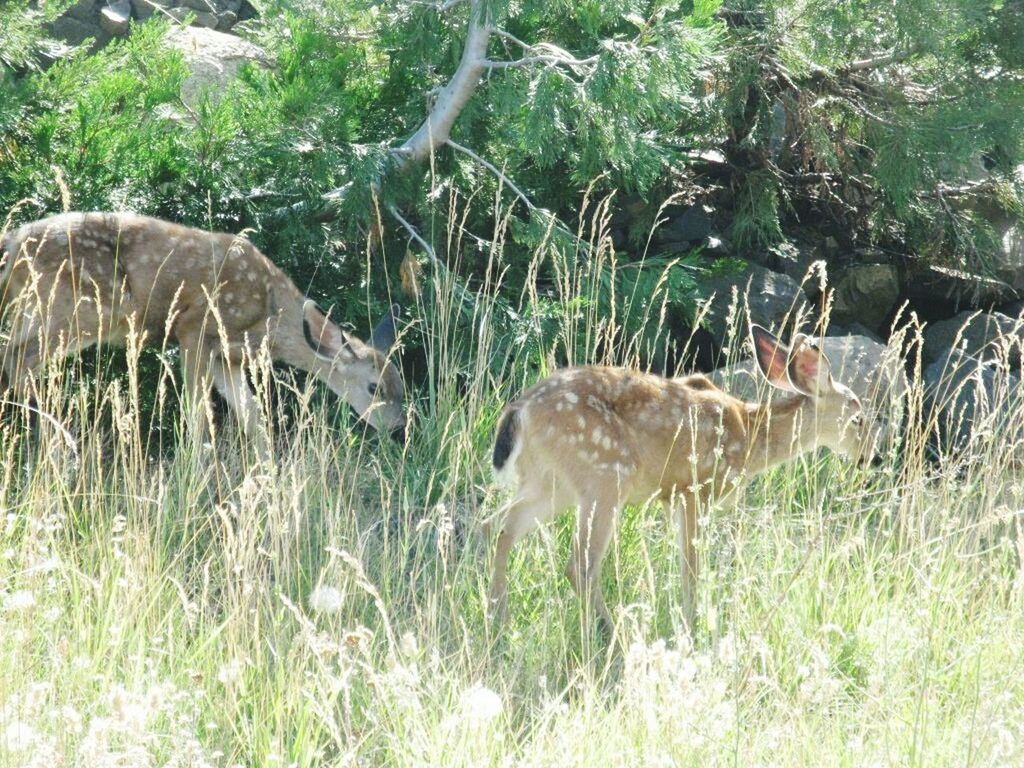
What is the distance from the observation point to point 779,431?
6332 millimetres

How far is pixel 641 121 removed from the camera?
27.4 feet

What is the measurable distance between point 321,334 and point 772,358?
8.85ft

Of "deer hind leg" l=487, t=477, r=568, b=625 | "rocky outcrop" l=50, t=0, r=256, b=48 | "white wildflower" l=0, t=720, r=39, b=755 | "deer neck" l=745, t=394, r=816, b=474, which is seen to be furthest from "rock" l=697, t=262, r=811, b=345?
"white wildflower" l=0, t=720, r=39, b=755

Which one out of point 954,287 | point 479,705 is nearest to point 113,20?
point 954,287

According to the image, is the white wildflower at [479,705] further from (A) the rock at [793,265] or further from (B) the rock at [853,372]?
(A) the rock at [793,265]

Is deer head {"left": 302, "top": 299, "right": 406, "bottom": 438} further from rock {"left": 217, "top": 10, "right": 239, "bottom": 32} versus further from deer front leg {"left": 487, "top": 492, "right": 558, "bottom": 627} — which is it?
rock {"left": 217, "top": 10, "right": 239, "bottom": 32}

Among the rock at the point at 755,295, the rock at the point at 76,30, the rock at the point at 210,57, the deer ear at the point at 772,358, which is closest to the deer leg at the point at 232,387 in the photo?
the rock at the point at 210,57

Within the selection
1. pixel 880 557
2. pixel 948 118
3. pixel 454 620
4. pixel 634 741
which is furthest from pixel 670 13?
pixel 634 741

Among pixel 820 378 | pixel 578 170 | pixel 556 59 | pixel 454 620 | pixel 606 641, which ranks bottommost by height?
pixel 606 641

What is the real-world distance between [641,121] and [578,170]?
0.63 metres

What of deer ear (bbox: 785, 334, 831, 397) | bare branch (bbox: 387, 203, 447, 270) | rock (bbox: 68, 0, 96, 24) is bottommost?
deer ear (bbox: 785, 334, 831, 397)

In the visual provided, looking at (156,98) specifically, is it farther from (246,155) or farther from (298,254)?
(298,254)

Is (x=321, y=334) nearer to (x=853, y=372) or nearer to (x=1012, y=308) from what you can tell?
(x=853, y=372)

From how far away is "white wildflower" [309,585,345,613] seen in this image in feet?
15.0
